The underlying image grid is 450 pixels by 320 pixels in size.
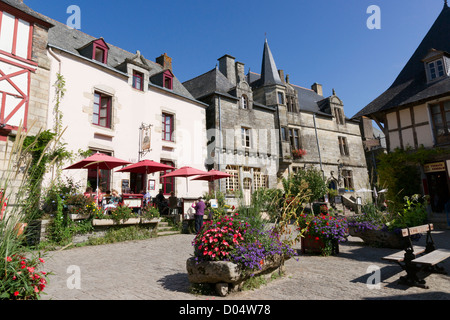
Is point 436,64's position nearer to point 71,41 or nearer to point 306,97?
point 306,97

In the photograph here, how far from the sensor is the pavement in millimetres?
3824

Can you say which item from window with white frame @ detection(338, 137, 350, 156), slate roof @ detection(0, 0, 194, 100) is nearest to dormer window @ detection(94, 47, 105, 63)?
slate roof @ detection(0, 0, 194, 100)

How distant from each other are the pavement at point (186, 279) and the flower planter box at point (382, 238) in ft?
0.64

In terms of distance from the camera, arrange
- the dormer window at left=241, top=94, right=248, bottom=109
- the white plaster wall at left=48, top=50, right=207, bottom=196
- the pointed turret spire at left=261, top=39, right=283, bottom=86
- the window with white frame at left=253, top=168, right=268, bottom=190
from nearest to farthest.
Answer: the white plaster wall at left=48, top=50, right=207, bottom=196, the window with white frame at left=253, top=168, right=268, bottom=190, the dormer window at left=241, top=94, right=248, bottom=109, the pointed turret spire at left=261, top=39, right=283, bottom=86

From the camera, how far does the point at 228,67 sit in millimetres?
20453

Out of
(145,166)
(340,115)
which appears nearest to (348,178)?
(340,115)

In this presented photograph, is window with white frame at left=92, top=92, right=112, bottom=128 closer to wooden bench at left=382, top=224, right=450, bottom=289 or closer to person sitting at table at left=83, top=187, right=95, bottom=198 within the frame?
person sitting at table at left=83, top=187, right=95, bottom=198

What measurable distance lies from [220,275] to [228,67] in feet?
61.4

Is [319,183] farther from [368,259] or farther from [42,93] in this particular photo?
[42,93]

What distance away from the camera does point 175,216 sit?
36.6 ft

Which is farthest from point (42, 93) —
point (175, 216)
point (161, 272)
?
point (161, 272)

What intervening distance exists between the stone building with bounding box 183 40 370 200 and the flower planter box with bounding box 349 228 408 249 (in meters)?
8.04
